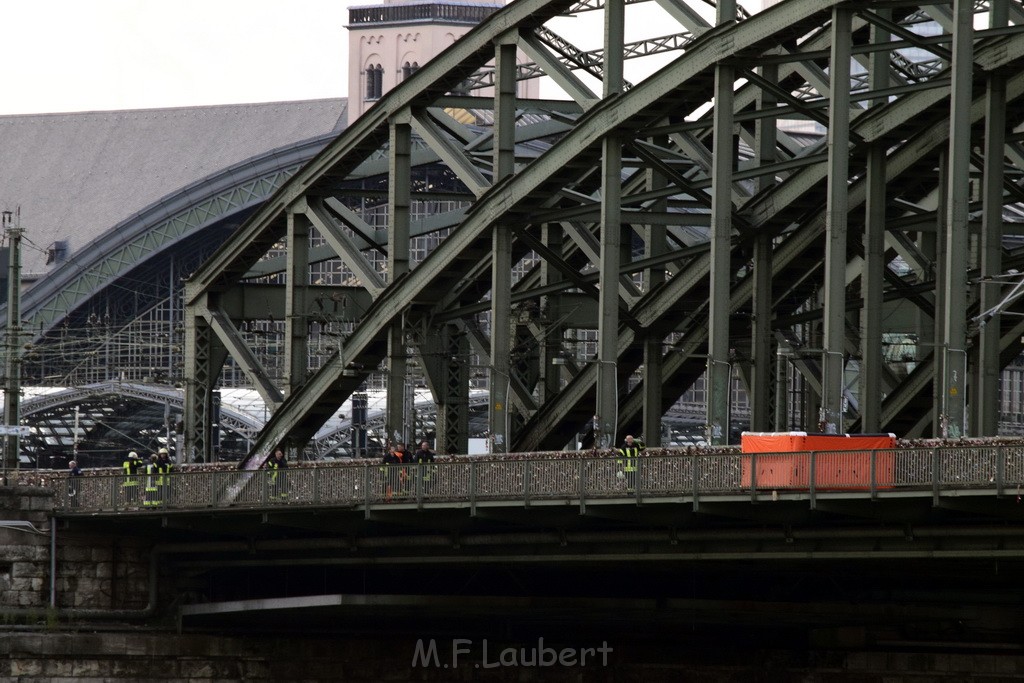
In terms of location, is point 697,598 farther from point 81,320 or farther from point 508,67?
point 81,320

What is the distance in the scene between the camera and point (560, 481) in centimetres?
4516

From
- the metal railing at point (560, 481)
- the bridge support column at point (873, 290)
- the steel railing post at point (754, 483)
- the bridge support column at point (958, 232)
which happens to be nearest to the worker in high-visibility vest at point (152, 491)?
the metal railing at point (560, 481)

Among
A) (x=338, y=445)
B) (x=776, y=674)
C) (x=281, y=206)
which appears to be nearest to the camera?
(x=776, y=674)

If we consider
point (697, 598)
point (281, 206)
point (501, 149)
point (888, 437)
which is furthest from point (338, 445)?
point (888, 437)

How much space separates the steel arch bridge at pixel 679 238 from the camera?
1929 inches

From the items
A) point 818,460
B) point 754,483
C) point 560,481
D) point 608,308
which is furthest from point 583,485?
point 608,308

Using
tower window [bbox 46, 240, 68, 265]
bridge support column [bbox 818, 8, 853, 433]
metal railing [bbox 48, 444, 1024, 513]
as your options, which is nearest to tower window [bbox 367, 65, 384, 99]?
tower window [bbox 46, 240, 68, 265]

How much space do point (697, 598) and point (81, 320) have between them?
73941mm

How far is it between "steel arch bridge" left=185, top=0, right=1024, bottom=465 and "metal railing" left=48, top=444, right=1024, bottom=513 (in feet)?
17.2

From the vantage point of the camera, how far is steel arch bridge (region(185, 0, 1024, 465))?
49000mm

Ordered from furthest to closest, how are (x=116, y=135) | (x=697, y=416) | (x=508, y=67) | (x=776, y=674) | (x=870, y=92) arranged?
(x=116, y=135)
(x=697, y=416)
(x=508, y=67)
(x=776, y=674)
(x=870, y=92)

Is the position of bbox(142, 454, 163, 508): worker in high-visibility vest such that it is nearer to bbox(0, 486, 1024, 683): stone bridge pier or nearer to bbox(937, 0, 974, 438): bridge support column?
bbox(0, 486, 1024, 683): stone bridge pier

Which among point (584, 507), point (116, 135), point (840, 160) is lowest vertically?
point (584, 507)

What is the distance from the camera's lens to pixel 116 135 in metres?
145
